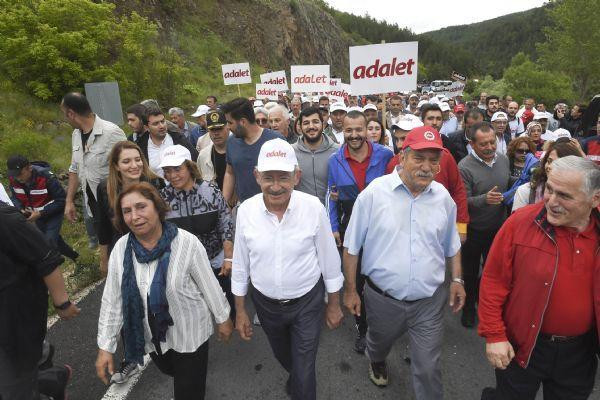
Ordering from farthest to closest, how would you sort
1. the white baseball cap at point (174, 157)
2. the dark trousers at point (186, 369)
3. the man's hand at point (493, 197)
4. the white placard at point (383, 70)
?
the white placard at point (383, 70)
the man's hand at point (493, 197)
the white baseball cap at point (174, 157)
the dark trousers at point (186, 369)

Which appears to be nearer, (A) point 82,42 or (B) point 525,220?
(B) point 525,220

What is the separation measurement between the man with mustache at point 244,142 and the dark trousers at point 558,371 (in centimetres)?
275

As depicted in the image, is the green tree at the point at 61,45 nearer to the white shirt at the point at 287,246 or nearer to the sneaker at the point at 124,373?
the sneaker at the point at 124,373

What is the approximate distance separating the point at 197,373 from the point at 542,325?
211 cm

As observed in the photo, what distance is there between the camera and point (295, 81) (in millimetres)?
11102

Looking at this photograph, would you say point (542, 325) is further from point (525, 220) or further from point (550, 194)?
point (550, 194)

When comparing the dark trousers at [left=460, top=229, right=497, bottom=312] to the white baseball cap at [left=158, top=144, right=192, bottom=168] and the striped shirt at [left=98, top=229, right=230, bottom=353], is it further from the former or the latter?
the white baseball cap at [left=158, top=144, right=192, bottom=168]

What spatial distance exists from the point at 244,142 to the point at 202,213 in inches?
44.0

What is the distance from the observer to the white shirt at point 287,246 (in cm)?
245

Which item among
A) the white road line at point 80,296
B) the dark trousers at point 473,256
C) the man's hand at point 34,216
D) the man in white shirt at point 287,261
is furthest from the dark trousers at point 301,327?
the man's hand at point 34,216

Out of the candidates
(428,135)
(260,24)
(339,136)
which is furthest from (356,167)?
(260,24)

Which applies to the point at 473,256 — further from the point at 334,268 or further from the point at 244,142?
the point at 244,142

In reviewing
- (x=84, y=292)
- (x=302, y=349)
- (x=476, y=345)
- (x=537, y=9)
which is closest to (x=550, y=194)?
(x=302, y=349)

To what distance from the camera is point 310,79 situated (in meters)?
10.9
